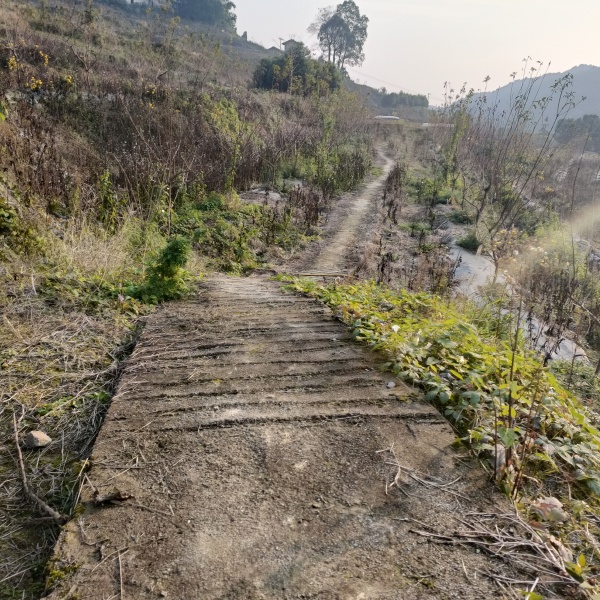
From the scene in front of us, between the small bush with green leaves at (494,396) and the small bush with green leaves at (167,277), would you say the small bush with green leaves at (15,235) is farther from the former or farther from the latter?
the small bush with green leaves at (494,396)

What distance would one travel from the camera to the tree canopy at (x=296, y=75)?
24.1m

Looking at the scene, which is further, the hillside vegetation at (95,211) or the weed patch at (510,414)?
the hillside vegetation at (95,211)

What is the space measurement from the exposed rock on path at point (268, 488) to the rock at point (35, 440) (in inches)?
9.9

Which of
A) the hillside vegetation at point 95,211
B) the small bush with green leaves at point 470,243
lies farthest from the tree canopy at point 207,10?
the small bush with green leaves at point 470,243

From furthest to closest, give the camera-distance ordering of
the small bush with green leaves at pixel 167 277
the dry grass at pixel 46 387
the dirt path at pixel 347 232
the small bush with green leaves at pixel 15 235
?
the dirt path at pixel 347 232
the small bush with green leaves at pixel 167 277
the small bush with green leaves at pixel 15 235
the dry grass at pixel 46 387

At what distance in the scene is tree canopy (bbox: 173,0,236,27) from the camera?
168 ft

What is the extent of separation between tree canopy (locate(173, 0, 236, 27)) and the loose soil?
60470 mm

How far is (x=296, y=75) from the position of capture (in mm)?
26422

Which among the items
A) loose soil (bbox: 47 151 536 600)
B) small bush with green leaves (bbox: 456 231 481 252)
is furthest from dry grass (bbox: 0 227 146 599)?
small bush with green leaves (bbox: 456 231 481 252)

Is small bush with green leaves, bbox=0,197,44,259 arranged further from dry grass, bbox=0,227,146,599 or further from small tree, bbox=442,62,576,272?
small tree, bbox=442,62,576,272

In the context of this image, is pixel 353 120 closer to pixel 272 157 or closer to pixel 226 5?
pixel 272 157

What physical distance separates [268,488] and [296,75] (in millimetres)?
28696

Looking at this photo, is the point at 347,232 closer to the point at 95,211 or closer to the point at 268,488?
the point at 95,211

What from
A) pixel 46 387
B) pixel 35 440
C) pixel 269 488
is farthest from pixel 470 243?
pixel 35 440
